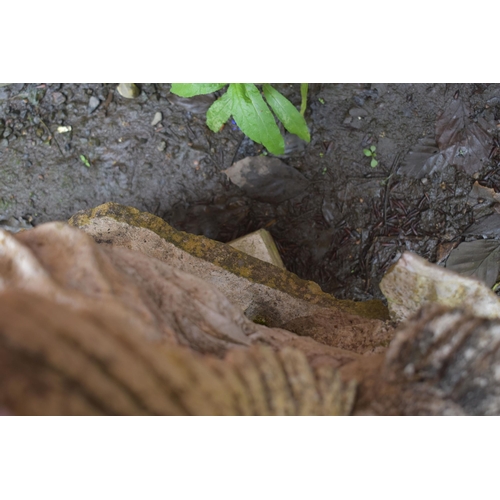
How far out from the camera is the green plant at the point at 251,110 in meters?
1.57

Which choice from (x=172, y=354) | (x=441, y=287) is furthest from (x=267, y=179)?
(x=172, y=354)

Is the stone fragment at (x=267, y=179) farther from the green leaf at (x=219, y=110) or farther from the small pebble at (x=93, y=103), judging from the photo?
the small pebble at (x=93, y=103)

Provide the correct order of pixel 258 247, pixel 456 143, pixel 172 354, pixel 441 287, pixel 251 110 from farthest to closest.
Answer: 1. pixel 456 143
2. pixel 258 247
3. pixel 251 110
4. pixel 441 287
5. pixel 172 354

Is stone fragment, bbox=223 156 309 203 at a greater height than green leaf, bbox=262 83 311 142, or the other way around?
green leaf, bbox=262 83 311 142

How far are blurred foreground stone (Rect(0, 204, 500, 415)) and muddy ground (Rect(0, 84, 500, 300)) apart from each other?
102 cm

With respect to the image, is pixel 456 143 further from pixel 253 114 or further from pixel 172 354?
pixel 172 354

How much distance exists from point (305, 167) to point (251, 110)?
1.81 ft

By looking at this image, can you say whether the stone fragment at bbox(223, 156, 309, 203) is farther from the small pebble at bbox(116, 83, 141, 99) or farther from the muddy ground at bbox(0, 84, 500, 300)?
the small pebble at bbox(116, 83, 141, 99)

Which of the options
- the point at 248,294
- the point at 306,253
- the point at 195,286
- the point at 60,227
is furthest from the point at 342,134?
the point at 60,227

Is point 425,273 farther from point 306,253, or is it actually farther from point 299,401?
point 306,253

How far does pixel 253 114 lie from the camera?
162 cm

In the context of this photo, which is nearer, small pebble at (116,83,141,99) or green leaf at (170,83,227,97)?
green leaf at (170,83,227,97)

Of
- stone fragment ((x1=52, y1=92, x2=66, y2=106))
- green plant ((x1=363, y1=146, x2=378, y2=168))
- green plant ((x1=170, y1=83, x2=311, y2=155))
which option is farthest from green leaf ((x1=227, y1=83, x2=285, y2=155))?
stone fragment ((x1=52, y1=92, x2=66, y2=106))

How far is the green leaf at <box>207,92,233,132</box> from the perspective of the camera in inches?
64.7
